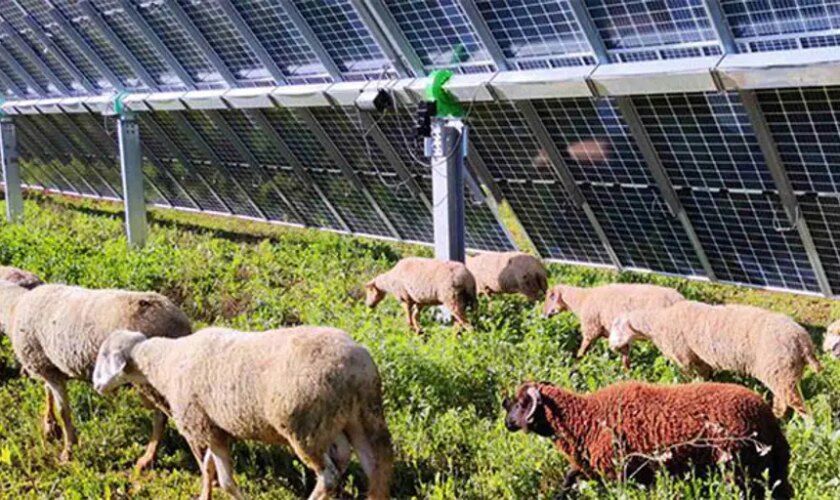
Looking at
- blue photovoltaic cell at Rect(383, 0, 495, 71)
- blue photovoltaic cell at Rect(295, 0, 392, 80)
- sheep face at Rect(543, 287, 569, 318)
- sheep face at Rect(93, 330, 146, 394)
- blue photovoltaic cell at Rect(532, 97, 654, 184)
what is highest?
blue photovoltaic cell at Rect(295, 0, 392, 80)

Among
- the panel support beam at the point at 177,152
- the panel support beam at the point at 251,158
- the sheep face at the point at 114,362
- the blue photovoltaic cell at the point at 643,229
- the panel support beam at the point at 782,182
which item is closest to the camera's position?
the sheep face at the point at 114,362

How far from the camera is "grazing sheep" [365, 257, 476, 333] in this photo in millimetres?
9523

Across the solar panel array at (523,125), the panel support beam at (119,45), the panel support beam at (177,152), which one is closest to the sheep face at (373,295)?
the solar panel array at (523,125)

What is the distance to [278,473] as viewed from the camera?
6355 millimetres

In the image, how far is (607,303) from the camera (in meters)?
8.73

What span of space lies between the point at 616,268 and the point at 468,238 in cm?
266

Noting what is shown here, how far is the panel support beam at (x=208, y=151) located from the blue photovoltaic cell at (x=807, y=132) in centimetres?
1103

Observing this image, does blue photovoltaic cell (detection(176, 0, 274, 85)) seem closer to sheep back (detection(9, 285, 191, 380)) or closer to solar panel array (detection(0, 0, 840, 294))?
solar panel array (detection(0, 0, 840, 294))

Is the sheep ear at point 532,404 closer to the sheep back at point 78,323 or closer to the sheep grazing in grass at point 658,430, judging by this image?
the sheep grazing in grass at point 658,430

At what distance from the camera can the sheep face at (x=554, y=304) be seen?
952cm

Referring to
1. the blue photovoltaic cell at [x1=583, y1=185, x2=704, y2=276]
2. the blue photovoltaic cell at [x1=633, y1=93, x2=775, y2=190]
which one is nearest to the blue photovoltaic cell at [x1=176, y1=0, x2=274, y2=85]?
the blue photovoltaic cell at [x1=583, y1=185, x2=704, y2=276]

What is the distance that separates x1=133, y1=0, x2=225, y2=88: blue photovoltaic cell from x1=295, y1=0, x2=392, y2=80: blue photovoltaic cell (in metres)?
2.83

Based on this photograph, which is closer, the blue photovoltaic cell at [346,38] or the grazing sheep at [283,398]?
the grazing sheep at [283,398]

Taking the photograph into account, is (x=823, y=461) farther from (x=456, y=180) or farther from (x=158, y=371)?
(x=456, y=180)
